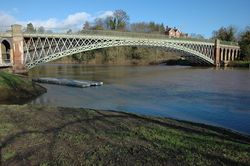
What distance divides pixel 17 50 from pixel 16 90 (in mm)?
19555

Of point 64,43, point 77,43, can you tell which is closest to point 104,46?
point 77,43

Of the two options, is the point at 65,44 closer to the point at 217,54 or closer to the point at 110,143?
the point at 110,143

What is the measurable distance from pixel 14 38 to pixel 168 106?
28682mm

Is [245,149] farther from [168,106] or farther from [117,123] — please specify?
[168,106]

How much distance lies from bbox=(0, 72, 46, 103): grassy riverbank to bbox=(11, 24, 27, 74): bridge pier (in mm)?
15724

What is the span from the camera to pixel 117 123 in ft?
38.8

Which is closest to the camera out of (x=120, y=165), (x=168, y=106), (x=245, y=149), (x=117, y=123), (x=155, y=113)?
(x=120, y=165)

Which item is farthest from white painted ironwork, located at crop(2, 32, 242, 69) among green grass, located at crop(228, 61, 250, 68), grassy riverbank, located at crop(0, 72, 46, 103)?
grassy riverbank, located at crop(0, 72, 46, 103)

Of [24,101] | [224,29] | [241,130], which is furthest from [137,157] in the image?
[224,29]

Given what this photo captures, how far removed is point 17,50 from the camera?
43156 mm

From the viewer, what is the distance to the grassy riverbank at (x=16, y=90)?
23225mm

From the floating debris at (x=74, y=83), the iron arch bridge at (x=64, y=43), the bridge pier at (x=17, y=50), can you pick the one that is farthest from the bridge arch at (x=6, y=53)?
the floating debris at (x=74, y=83)

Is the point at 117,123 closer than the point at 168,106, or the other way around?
the point at 117,123

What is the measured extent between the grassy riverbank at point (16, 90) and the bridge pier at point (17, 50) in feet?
51.6
